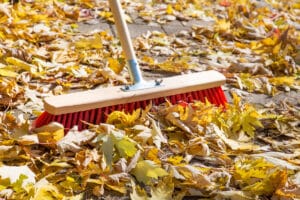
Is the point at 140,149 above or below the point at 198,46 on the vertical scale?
above

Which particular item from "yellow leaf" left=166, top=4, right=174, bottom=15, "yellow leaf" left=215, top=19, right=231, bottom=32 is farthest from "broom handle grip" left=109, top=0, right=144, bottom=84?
"yellow leaf" left=166, top=4, right=174, bottom=15

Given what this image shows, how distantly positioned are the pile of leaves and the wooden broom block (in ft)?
0.19

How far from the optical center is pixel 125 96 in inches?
68.7

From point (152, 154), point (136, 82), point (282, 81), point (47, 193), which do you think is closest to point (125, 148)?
point (152, 154)

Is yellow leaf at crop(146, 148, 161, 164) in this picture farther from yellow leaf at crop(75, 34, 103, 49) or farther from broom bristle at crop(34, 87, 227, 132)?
yellow leaf at crop(75, 34, 103, 49)

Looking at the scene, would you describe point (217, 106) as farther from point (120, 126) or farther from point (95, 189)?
point (95, 189)

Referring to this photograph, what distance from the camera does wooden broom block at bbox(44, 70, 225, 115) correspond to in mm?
1653

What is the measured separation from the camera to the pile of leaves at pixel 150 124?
4.70ft

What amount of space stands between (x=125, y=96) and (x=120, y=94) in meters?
0.02

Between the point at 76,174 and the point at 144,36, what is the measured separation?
167cm

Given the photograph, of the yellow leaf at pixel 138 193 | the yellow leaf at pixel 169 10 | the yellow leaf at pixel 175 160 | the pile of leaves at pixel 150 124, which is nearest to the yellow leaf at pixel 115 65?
the pile of leaves at pixel 150 124

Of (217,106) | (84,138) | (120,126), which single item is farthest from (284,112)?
(84,138)

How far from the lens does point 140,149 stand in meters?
1.58

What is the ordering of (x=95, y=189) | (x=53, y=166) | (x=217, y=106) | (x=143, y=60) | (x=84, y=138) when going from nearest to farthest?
1. (x=95, y=189)
2. (x=53, y=166)
3. (x=84, y=138)
4. (x=217, y=106)
5. (x=143, y=60)
